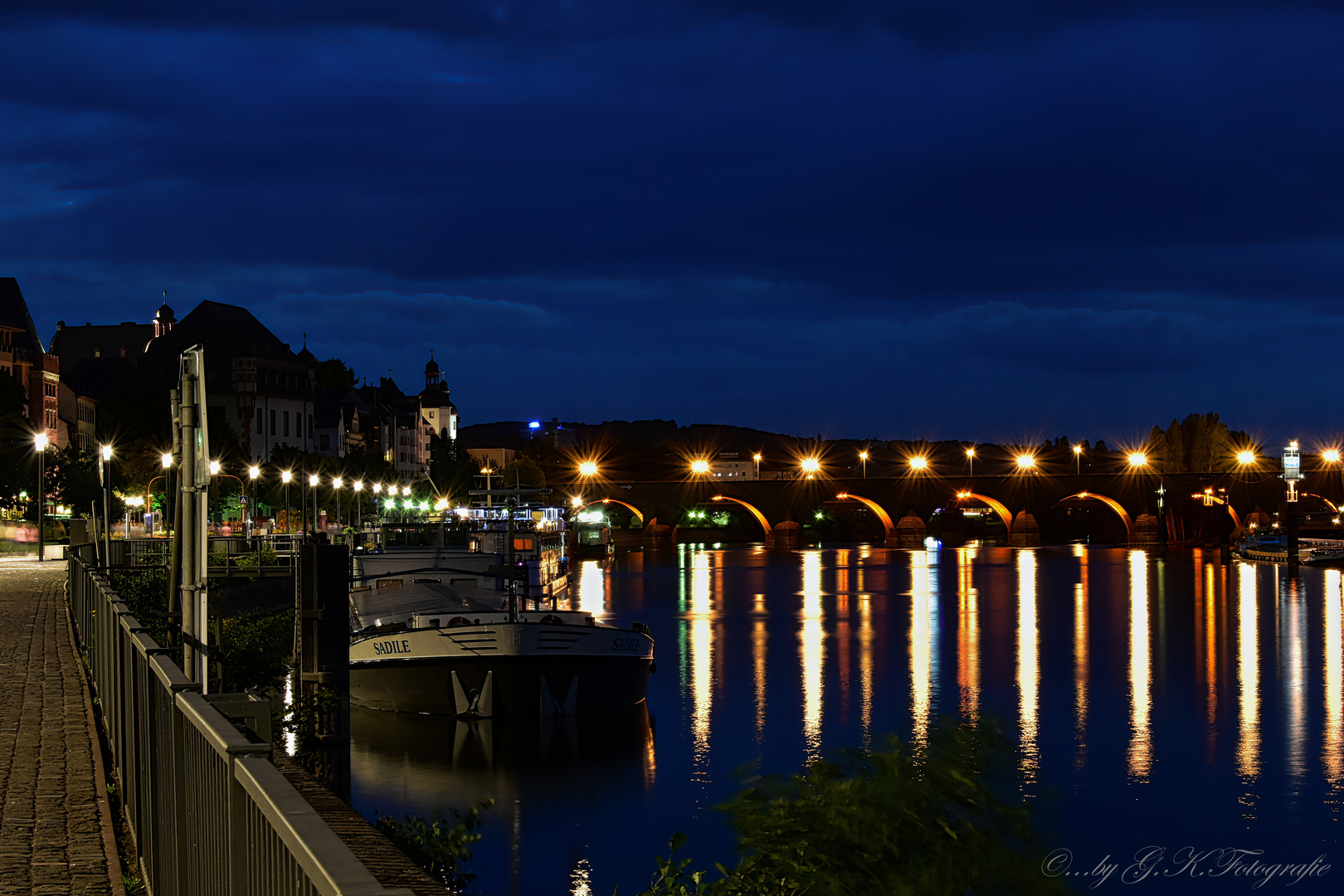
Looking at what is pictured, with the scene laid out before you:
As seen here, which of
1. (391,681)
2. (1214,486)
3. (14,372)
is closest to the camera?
(391,681)

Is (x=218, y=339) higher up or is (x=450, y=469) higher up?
(x=218, y=339)

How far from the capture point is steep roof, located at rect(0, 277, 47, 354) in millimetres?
107938

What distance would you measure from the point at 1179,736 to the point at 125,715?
2798cm

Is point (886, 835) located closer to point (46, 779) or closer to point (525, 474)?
point (46, 779)

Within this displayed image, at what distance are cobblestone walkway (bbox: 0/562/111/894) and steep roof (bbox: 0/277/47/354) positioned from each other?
93.8 metres

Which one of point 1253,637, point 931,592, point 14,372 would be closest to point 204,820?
point 1253,637

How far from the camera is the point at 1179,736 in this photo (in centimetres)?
3353

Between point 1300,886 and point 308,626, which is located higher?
point 308,626

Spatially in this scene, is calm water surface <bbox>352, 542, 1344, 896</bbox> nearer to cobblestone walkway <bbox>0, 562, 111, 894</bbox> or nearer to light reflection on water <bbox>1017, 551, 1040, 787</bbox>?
light reflection on water <bbox>1017, 551, 1040, 787</bbox>

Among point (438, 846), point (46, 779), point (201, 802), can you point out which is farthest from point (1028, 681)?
point (201, 802)

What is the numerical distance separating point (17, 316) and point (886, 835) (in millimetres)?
111517

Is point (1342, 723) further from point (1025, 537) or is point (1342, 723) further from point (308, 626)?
point (1025, 537)

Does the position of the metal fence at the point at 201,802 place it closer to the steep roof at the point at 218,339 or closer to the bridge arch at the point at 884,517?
the steep roof at the point at 218,339
